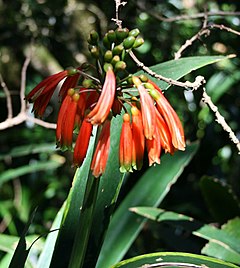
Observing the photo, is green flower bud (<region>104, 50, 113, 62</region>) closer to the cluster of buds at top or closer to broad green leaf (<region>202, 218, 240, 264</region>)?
the cluster of buds at top

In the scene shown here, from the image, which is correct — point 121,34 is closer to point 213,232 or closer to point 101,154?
point 101,154

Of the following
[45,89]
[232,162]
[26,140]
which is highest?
[26,140]

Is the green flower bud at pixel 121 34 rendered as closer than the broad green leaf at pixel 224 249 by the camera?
Yes

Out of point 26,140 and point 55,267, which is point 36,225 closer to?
point 26,140

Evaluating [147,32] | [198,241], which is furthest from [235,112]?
[198,241]

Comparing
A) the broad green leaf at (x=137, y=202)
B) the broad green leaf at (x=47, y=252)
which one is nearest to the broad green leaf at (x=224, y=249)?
the broad green leaf at (x=137, y=202)

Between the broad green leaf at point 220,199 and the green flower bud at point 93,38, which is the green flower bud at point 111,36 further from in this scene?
the broad green leaf at point 220,199

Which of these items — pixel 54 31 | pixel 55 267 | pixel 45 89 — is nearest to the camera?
pixel 45 89
